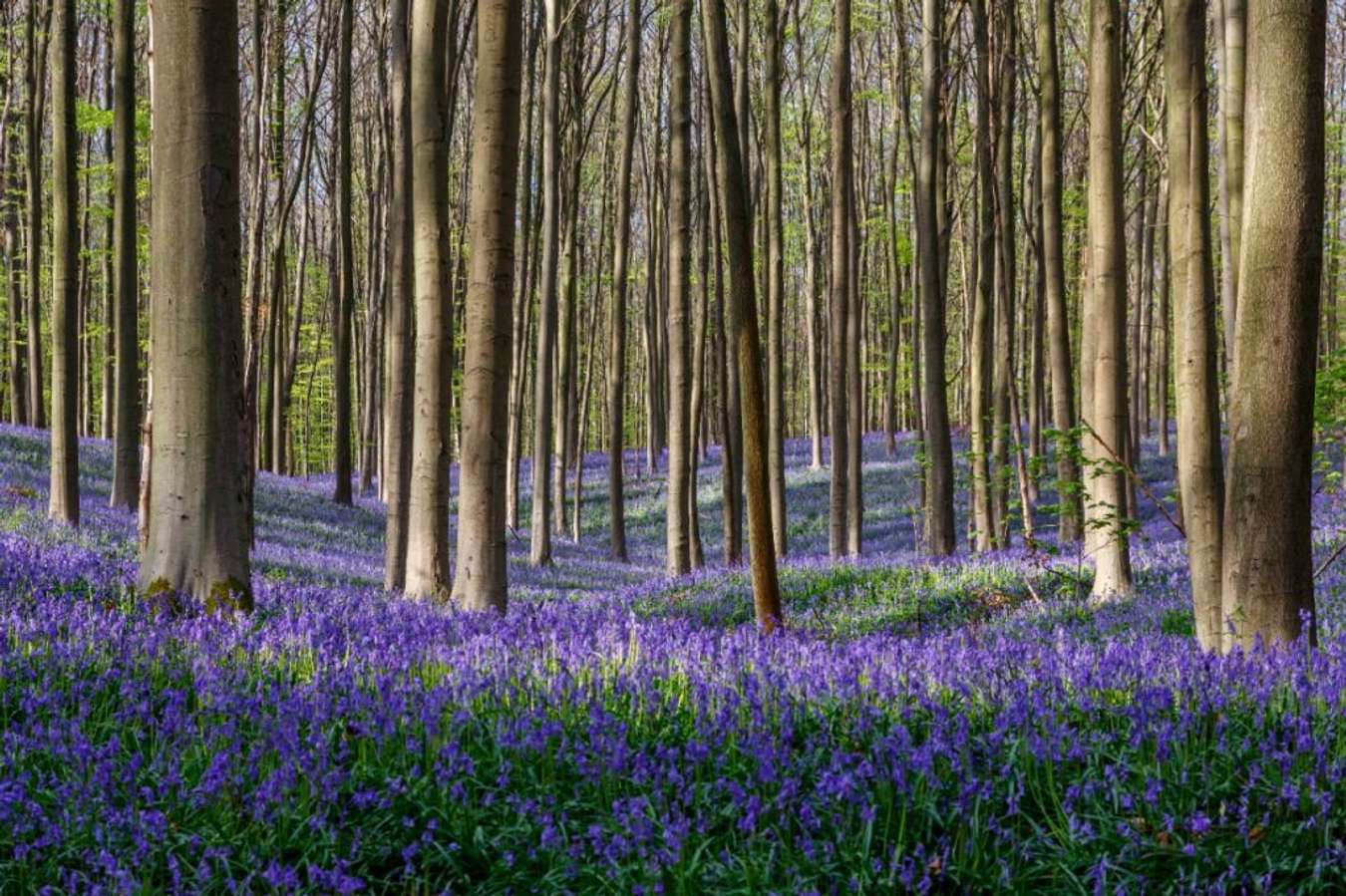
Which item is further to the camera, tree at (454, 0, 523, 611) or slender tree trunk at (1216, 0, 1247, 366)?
tree at (454, 0, 523, 611)

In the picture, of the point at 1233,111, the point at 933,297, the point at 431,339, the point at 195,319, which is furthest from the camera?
the point at 933,297

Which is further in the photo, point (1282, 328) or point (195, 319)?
point (195, 319)

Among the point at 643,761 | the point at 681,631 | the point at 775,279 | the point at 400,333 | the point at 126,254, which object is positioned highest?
the point at 126,254

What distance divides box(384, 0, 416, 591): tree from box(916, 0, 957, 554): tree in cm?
635

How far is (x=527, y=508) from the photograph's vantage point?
34.1m

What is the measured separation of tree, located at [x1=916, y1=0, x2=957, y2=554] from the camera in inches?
537

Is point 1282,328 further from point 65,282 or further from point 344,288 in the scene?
point 344,288

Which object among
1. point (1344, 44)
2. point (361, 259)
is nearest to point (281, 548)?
point (1344, 44)

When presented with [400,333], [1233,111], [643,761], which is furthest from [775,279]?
[643,761]

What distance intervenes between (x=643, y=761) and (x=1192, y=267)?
19.6 feet

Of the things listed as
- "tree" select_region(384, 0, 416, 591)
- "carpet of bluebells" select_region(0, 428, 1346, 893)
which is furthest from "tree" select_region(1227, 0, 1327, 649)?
"tree" select_region(384, 0, 416, 591)

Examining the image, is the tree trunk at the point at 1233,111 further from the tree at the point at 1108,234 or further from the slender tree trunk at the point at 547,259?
the slender tree trunk at the point at 547,259

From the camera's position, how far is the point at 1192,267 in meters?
7.62

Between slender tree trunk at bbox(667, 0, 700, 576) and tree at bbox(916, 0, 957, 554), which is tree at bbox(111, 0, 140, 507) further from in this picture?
tree at bbox(916, 0, 957, 554)
